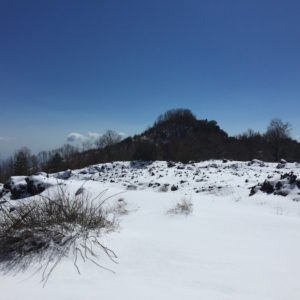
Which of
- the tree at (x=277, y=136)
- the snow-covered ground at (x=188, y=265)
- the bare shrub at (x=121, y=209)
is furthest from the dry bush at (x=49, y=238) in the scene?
the tree at (x=277, y=136)

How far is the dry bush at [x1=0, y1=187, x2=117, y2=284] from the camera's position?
9.68 feet

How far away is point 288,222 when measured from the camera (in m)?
4.61

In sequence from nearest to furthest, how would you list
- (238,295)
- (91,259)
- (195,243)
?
(238,295), (91,259), (195,243)

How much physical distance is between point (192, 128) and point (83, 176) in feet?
205

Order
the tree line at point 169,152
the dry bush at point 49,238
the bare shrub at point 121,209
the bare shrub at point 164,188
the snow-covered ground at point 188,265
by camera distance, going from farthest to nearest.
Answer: the tree line at point 169,152 → the bare shrub at point 164,188 → the bare shrub at point 121,209 → the dry bush at point 49,238 → the snow-covered ground at point 188,265

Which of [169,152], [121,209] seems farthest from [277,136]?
[121,209]

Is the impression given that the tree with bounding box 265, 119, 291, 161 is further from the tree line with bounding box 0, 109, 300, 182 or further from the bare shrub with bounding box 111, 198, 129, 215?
the bare shrub with bounding box 111, 198, 129, 215

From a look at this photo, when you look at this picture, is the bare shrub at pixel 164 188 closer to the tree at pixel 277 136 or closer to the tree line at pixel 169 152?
the tree line at pixel 169 152

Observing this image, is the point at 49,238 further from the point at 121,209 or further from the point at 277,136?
the point at 277,136

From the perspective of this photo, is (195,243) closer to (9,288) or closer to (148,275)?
(148,275)

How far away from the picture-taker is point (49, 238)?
3.31 metres

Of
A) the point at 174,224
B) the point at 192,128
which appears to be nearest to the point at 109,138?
the point at 192,128

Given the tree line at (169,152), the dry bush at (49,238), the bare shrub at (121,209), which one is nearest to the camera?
the dry bush at (49,238)

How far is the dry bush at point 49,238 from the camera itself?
9.68 feet
